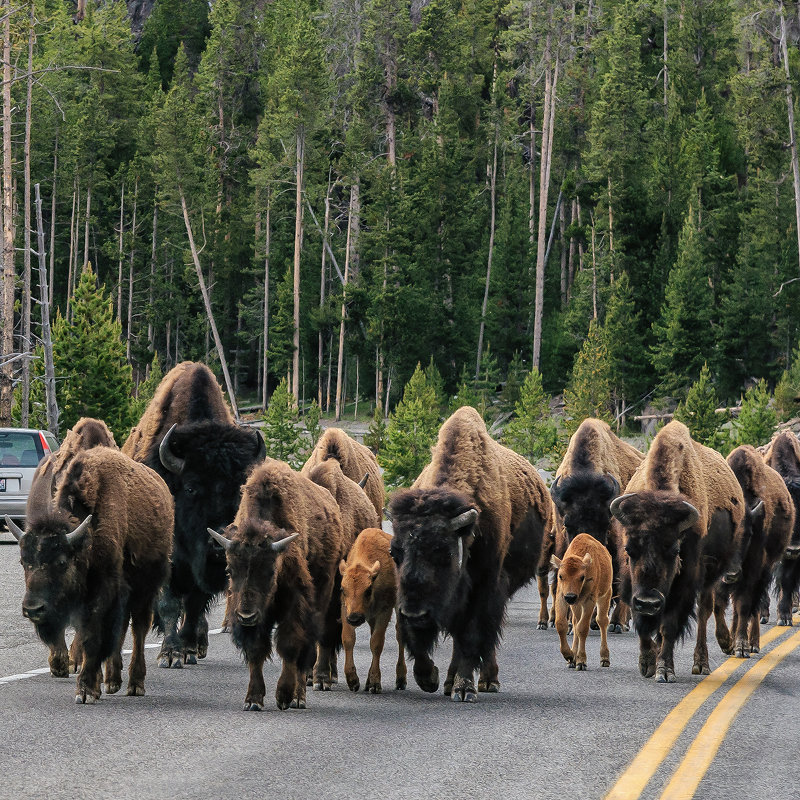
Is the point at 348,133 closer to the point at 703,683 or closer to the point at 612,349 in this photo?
the point at 612,349

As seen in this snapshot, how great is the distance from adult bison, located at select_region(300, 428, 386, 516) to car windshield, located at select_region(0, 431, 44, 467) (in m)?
10.2

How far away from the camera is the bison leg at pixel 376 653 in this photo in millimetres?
9883

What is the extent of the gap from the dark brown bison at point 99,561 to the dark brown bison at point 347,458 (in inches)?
100

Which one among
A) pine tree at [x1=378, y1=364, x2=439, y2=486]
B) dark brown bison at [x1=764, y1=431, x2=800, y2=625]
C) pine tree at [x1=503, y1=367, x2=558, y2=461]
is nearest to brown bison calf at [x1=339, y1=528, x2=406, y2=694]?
dark brown bison at [x1=764, y1=431, x2=800, y2=625]

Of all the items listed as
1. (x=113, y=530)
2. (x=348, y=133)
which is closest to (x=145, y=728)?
(x=113, y=530)

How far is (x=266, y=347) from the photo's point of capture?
6781 cm

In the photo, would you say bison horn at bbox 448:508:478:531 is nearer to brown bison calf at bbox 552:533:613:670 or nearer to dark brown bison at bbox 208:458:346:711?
dark brown bison at bbox 208:458:346:711

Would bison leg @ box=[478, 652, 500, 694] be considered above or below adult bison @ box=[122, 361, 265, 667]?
below

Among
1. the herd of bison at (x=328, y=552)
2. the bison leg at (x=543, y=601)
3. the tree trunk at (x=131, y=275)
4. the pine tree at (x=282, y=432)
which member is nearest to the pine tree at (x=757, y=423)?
the pine tree at (x=282, y=432)

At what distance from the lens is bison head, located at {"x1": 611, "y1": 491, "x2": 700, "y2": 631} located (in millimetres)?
10742

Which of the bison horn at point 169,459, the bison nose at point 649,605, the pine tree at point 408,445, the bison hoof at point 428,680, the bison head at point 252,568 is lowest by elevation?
the pine tree at point 408,445

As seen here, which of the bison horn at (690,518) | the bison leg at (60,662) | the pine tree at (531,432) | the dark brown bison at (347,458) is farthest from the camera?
the pine tree at (531,432)

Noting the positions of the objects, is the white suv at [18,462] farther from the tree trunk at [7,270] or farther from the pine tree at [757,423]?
the pine tree at [757,423]

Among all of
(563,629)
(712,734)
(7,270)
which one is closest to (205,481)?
(563,629)
